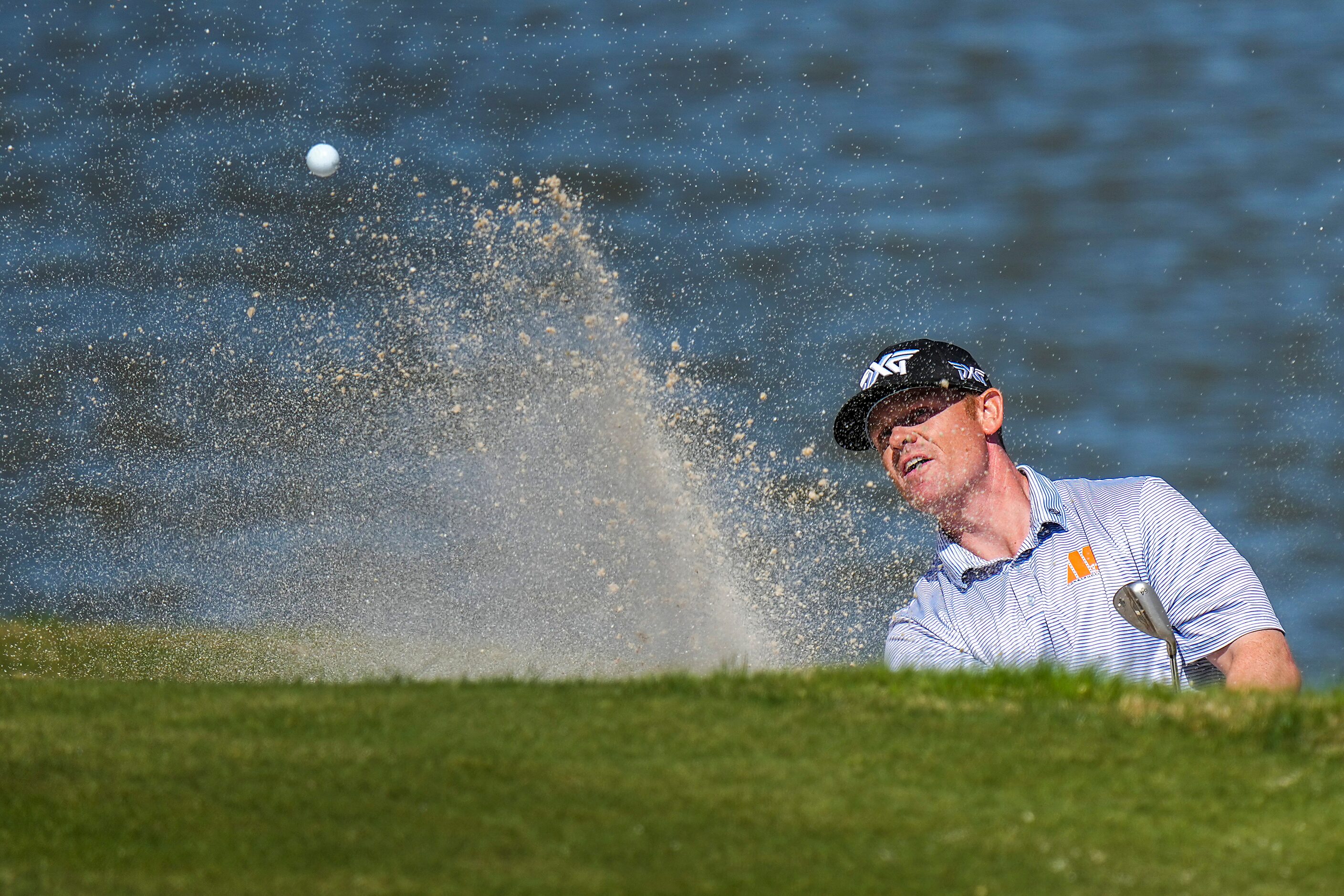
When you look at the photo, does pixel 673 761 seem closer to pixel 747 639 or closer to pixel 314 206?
pixel 747 639

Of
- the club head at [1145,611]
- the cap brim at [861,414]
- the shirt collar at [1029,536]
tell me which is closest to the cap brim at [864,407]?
the cap brim at [861,414]

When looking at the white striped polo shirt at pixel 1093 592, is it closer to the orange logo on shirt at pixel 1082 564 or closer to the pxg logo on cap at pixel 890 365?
the orange logo on shirt at pixel 1082 564

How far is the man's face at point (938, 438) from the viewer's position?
4.96 m

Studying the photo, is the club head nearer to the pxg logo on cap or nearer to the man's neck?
the man's neck

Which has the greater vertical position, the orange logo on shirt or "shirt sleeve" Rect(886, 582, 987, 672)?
the orange logo on shirt

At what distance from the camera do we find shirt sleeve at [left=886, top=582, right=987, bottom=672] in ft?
15.6

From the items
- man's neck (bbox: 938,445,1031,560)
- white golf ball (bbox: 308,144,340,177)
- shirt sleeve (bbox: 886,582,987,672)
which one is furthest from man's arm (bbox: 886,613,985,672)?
white golf ball (bbox: 308,144,340,177)

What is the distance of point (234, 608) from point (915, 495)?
674 centimetres

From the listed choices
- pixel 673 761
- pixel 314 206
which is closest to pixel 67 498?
pixel 314 206

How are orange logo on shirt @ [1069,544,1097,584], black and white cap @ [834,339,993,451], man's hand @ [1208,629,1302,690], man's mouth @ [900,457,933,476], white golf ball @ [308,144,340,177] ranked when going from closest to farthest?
1. man's hand @ [1208,629,1302,690]
2. orange logo on shirt @ [1069,544,1097,584]
3. black and white cap @ [834,339,993,451]
4. man's mouth @ [900,457,933,476]
5. white golf ball @ [308,144,340,177]

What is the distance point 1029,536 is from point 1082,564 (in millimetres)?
196

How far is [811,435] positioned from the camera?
14.2m

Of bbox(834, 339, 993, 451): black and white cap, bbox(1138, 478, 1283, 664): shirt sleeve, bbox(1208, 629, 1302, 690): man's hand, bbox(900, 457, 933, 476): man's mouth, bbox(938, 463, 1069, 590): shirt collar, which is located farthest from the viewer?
bbox(900, 457, 933, 476): man's mouth

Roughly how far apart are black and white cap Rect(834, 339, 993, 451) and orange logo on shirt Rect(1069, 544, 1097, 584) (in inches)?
23.3
